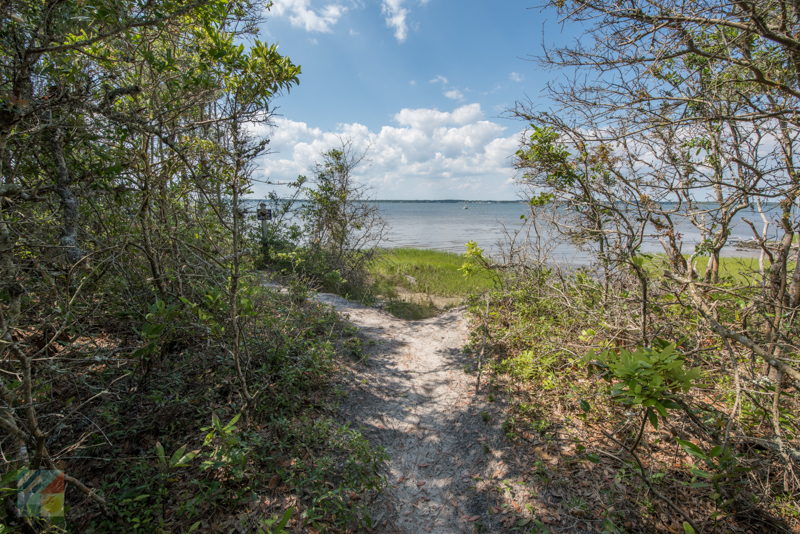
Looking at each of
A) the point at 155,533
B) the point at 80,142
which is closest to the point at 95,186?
the point at 80,142

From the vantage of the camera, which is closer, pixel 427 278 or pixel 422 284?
pixel 422 284

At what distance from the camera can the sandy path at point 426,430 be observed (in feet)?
11.0

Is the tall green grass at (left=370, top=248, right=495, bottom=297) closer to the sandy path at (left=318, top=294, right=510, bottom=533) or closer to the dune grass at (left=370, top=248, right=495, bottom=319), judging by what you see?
the dune grass at (left=370, top=248, right=495, bottom=319)

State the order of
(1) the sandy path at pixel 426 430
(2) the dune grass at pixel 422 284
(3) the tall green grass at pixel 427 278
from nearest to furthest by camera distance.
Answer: (1) the sandy path at pixel 426 430
(2) the dune grass at pixel 422 284
(3) the tall green grass at pixel 427 278

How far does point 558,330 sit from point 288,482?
14.4 ft

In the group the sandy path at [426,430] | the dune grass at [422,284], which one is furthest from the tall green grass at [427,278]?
the sandy path at [426,430]

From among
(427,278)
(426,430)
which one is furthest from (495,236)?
(426,430)

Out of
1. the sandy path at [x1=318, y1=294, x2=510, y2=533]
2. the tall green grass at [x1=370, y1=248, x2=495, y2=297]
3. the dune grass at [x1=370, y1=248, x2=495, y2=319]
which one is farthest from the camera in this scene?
the tall green grass at [x1=370, y1=248, x2=495, y2=297]

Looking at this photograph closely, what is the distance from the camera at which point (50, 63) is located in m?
2.92

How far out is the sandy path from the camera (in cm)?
334

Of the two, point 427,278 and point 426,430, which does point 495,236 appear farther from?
point 426,430

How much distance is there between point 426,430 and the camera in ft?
14.8

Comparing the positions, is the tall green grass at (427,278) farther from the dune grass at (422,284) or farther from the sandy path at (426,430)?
the sandy path at (426,430)

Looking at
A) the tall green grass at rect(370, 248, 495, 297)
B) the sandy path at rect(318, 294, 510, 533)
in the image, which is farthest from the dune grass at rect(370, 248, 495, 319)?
the sandy path at rect(318, 294, 510, 533)
